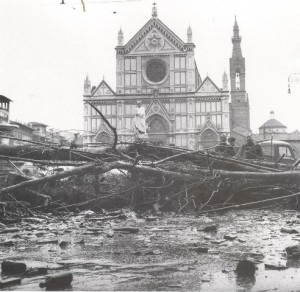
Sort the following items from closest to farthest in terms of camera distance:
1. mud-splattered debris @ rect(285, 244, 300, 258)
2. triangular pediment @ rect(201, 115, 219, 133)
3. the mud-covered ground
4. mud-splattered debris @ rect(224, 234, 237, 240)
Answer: the mud-covered ground
mud-splattered debris @ rect(285, 244, 300, 258)
mud-splattered debris @ rect(224, 234, 237, 240)
triangular pediment @ rect(201, 115, 219, 133)

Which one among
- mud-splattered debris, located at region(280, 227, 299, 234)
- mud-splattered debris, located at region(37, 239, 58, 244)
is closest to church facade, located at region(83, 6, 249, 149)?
mud-splattered debris, located at region(280, 227, 299, 234)

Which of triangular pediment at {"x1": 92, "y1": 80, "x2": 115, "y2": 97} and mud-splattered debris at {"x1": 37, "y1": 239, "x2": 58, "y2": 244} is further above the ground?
triangular pediment at {"x1": 92, "y1": 80, "x2": 115, "y2": 97}

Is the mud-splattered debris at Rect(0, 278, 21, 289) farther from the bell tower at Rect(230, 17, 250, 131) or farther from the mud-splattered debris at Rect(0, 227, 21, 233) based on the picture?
the bell tower at Rect(230, 17, 250, 131)

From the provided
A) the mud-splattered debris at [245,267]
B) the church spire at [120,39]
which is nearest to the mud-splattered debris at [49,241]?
the mud-splattered debris at [245,267]

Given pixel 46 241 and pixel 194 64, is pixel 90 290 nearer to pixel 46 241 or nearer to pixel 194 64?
pixel 46 241

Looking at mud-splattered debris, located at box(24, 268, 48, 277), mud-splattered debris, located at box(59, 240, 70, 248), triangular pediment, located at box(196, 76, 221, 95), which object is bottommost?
mud-splattered debris, located at box(24, 268, 48, 277)

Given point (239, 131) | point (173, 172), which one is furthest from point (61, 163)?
point (239, 131)

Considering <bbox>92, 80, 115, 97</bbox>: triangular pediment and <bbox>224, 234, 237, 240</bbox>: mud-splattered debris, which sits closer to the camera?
<bbox>224, 234, 237, 240</bbox>: mud-splattered debris

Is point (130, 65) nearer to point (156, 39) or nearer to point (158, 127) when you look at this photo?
point (156, 39)
